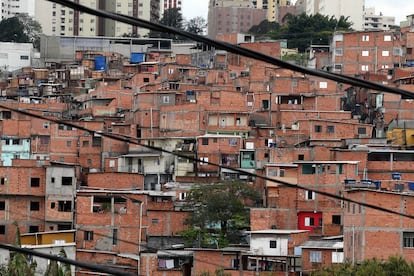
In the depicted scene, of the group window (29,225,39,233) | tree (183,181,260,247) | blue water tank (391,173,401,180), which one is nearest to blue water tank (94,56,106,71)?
→ window (29,225,39,233)

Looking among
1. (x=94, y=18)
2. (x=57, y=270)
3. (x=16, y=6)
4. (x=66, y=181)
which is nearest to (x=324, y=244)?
(x=57, y=270)

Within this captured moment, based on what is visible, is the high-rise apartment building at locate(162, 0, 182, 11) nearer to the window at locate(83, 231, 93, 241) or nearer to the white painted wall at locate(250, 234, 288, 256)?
the window at locate(83, 231, 93, 241)

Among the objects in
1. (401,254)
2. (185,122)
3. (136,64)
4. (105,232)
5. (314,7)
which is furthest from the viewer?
(314,7)

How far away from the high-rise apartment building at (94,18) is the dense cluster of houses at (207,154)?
21.8 metres

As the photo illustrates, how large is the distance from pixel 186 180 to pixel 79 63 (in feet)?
85.6

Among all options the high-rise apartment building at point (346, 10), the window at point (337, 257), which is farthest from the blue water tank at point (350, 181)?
the high-rise apartment building at point (346, 10)

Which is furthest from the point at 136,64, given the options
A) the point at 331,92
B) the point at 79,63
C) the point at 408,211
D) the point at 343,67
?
the point at 408,211

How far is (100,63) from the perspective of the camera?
69.8m

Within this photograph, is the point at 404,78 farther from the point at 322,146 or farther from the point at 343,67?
the point at 322,146

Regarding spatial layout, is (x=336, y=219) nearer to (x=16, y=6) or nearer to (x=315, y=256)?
(x=315, y=256)

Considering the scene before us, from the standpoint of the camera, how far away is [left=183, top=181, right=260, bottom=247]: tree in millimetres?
37219

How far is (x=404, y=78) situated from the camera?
53.4 meters

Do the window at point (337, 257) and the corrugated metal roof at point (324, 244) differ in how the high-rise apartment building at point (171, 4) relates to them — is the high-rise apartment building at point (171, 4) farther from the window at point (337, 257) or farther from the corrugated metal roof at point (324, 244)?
the window at point (337, 257)

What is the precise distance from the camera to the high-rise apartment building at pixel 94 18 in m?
94.1
